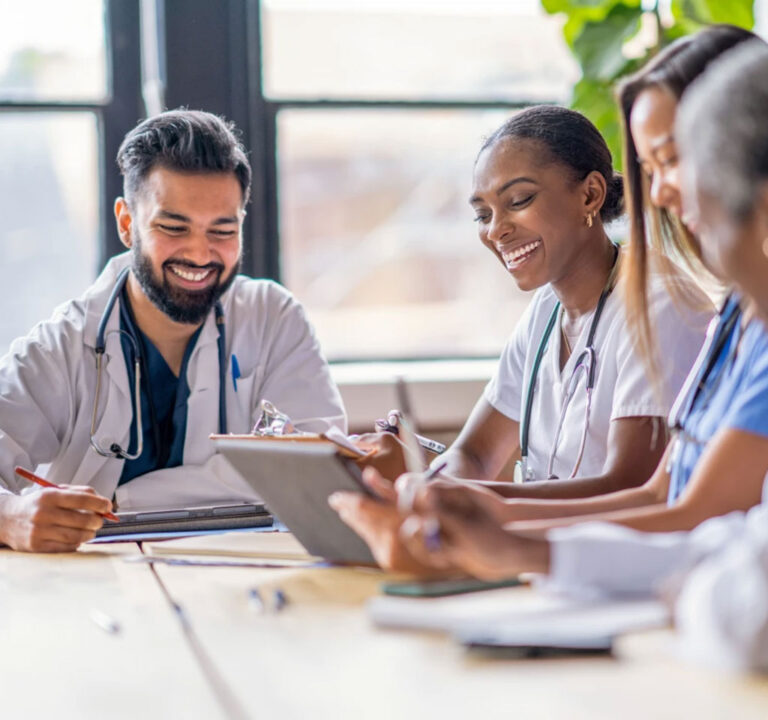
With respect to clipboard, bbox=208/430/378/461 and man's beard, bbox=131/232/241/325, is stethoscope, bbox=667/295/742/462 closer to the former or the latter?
clipboard, bbox=208/430/378/461

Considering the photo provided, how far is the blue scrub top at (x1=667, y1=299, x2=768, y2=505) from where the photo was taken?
131cm

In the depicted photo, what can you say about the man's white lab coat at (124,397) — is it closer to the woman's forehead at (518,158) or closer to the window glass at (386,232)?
the woman's forehead at (518,158)

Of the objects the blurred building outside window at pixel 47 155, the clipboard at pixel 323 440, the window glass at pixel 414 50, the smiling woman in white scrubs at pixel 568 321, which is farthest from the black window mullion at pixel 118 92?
the clipboard at pixel 323 440

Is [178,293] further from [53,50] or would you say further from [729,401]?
A: [53,50]

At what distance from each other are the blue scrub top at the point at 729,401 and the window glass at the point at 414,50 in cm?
217

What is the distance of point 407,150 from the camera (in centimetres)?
361

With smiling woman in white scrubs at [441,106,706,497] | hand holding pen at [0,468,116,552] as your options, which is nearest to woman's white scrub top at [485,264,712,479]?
smiling woman in white scrubs at [441,106,706,497]

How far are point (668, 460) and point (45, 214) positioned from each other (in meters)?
2.42

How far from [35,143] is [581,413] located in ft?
7.03

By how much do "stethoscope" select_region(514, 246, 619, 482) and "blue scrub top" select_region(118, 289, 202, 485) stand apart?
2.33 ft

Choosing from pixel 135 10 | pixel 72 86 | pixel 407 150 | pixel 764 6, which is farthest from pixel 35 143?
pixel 764 6

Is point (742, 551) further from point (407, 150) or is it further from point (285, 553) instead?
point (407, 150)

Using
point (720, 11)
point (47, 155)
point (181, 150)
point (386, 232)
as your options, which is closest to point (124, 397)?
point (181, 150)

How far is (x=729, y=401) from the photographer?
1.41 metres
